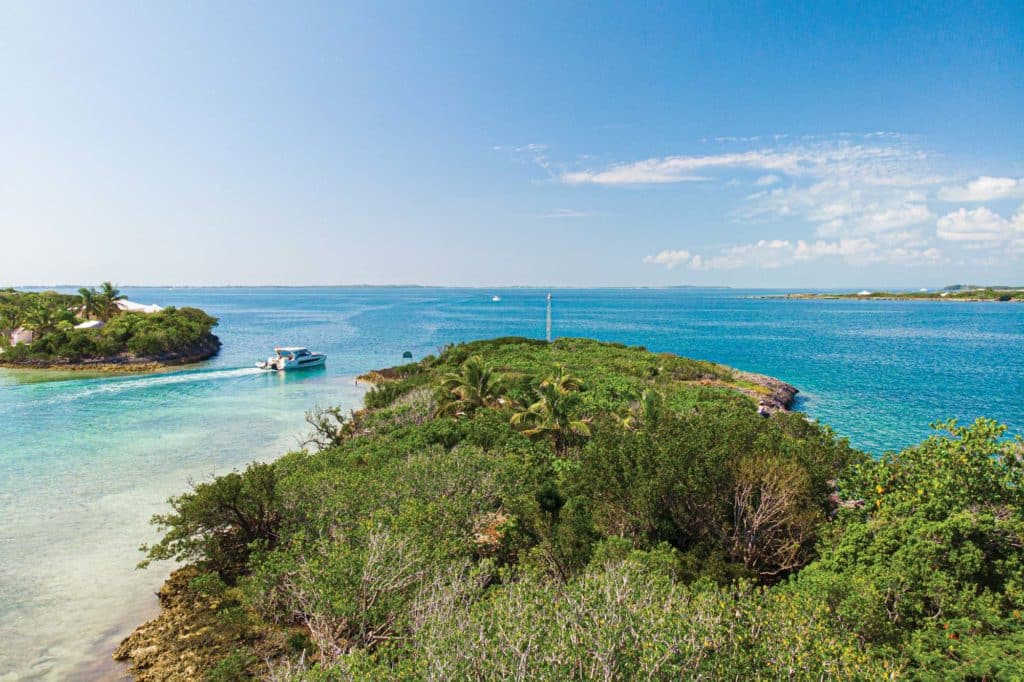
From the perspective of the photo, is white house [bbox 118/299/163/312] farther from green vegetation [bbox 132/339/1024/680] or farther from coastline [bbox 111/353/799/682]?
coastline [bbox 111/353/799/682]

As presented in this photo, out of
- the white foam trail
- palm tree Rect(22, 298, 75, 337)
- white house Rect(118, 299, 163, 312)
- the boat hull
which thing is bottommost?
the white foam trail

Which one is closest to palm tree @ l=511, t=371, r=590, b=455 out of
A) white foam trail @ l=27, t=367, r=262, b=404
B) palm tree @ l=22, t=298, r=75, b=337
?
white foam trail @ l=27, t=367, r=262, b=404

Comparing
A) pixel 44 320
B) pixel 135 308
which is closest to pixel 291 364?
pixel 44 320

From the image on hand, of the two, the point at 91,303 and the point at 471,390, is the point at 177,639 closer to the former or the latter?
the point at 471,390

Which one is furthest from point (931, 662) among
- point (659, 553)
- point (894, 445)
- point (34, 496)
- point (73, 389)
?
point (73, 389)

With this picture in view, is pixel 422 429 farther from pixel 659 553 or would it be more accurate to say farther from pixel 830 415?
pixel 830 415

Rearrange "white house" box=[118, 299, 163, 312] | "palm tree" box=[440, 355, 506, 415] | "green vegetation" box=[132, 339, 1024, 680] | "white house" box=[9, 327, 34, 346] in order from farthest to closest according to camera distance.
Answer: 1. "white house" box=[118, 299, 163, 312]
2. "white house" box=[9, 327, 34, 346]
3. "palm tree" box=[440, 355, 506, 415]
4. "green vegetation" box=[132, 339, 1024, 680]
